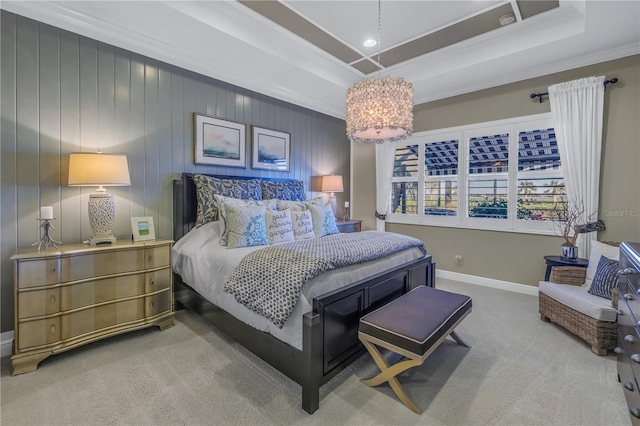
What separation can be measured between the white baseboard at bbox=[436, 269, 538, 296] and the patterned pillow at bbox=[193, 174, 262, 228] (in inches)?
124

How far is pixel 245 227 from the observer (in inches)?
107

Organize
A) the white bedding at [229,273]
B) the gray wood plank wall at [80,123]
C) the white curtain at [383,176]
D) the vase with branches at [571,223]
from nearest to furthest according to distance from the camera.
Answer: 1. the white bedding at [229,273]
2. the gray wood plank wall at [80,123]
3. the vase with branches at [571,223]
4. the white curtain at [383,176]

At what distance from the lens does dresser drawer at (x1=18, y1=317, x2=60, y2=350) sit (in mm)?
2000

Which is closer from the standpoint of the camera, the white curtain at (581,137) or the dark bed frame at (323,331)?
the dark bed frame at (323,331)

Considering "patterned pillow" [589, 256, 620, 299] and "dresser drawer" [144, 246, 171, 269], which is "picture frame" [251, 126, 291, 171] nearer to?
"dresser drawer" [144, 246, 171, 269]

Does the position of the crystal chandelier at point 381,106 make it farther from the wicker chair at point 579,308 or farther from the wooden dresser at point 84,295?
the wooden dresser at point 84,295

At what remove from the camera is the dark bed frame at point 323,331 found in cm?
168

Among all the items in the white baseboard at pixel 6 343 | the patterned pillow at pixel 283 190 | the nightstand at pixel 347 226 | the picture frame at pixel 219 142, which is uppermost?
the picture frame at pixel 219 142

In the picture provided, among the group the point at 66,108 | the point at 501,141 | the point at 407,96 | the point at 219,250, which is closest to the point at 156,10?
the point at 66,108

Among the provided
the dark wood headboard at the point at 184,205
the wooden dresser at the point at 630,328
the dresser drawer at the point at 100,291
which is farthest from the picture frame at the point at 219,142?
the wooden dresser at the point at 630,328

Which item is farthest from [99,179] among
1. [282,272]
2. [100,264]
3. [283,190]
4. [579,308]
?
[579,308]

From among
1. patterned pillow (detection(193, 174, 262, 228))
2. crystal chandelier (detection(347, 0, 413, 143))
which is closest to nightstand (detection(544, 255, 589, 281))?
crystal chandelier (detection(347, 0, 413, 143))

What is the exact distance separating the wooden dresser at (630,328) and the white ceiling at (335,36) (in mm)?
2242

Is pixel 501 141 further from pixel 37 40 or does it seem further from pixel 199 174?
pixel 37 40
